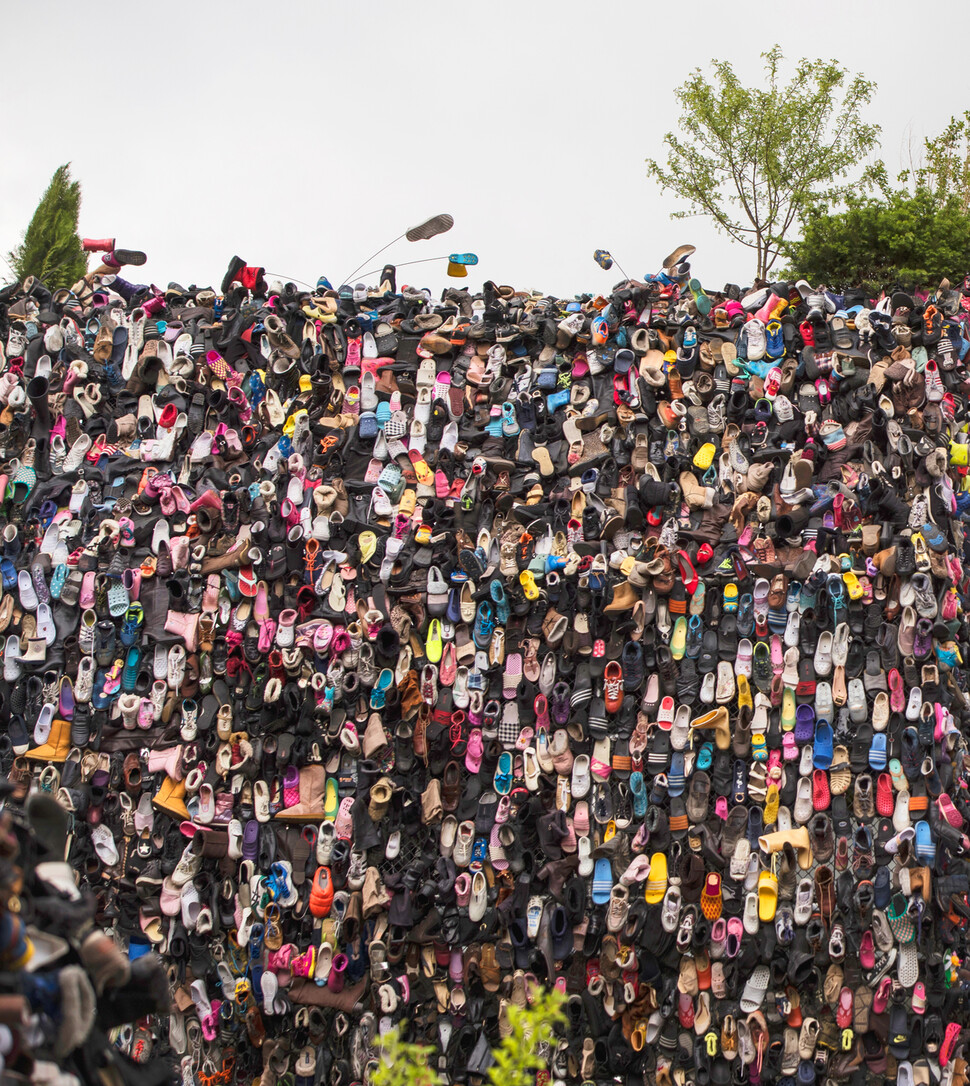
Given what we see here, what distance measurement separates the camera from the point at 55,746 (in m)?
3.36

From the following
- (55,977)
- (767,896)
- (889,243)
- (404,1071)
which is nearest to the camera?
(55,977)

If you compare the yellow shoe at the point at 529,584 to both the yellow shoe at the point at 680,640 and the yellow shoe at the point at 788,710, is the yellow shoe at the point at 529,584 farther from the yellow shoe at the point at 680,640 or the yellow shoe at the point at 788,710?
the yellow shoe at the point at 788,710

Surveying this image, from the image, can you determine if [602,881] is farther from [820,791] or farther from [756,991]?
[820,791]

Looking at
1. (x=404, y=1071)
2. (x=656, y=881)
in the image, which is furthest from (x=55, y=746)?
(x=656, y=881)

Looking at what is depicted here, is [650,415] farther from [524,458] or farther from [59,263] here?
[59,263]

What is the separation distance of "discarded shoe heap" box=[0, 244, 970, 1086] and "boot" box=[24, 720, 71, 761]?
15 mm

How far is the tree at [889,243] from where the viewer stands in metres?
10.3

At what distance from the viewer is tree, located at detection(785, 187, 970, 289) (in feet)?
33.7

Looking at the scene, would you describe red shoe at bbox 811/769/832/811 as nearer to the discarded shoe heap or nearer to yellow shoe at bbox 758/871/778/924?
the discarded shoe heap

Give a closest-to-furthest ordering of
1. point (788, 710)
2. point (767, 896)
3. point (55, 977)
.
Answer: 1. point (55, 977)
2. point (767, 896)
3. point (788, 710)

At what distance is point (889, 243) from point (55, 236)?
10.2 metres

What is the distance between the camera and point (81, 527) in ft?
11.6

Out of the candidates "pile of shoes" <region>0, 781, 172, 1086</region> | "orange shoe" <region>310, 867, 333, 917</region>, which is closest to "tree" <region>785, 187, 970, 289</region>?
"orange shoe" <region>310, 867, 333, 917</region>

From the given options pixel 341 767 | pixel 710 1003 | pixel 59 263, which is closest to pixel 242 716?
pixel 341 767
